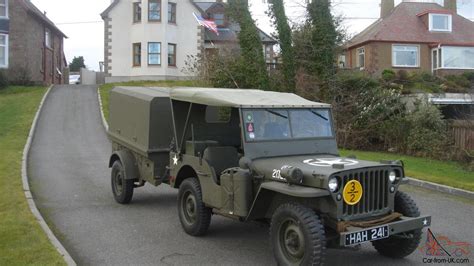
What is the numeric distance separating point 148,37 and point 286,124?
101 ft

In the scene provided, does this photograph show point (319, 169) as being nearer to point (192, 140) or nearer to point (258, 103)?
point (258, 103)

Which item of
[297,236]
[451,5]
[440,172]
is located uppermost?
[451,5]

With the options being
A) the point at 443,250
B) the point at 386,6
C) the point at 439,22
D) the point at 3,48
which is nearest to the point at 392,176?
the point at 443,250

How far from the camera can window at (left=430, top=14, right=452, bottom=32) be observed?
38656mm

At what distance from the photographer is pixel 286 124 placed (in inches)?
280

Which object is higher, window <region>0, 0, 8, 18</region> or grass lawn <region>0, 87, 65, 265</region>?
window <region>0, 0, 8, 18</region>

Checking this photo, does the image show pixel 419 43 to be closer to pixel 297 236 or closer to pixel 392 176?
pixel 392 176

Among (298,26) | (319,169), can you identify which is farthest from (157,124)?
(298,26)

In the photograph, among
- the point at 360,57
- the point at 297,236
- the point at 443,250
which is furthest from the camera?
the point at 360,57

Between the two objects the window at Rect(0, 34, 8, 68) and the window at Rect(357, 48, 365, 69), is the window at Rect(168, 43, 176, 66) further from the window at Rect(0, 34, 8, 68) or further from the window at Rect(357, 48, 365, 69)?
the window at Rect(357, 48, 365, 69)

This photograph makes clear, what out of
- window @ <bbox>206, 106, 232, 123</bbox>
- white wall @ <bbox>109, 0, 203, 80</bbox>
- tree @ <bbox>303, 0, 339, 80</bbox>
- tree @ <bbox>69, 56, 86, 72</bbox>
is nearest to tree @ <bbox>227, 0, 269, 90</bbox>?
tree @ <bbox>303, 0, 339, 80</bbox>

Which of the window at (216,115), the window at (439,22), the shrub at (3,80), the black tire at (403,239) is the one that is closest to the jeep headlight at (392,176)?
the black tire at (403,239)

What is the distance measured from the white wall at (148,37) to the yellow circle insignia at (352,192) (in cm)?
3169

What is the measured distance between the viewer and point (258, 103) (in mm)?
7035
